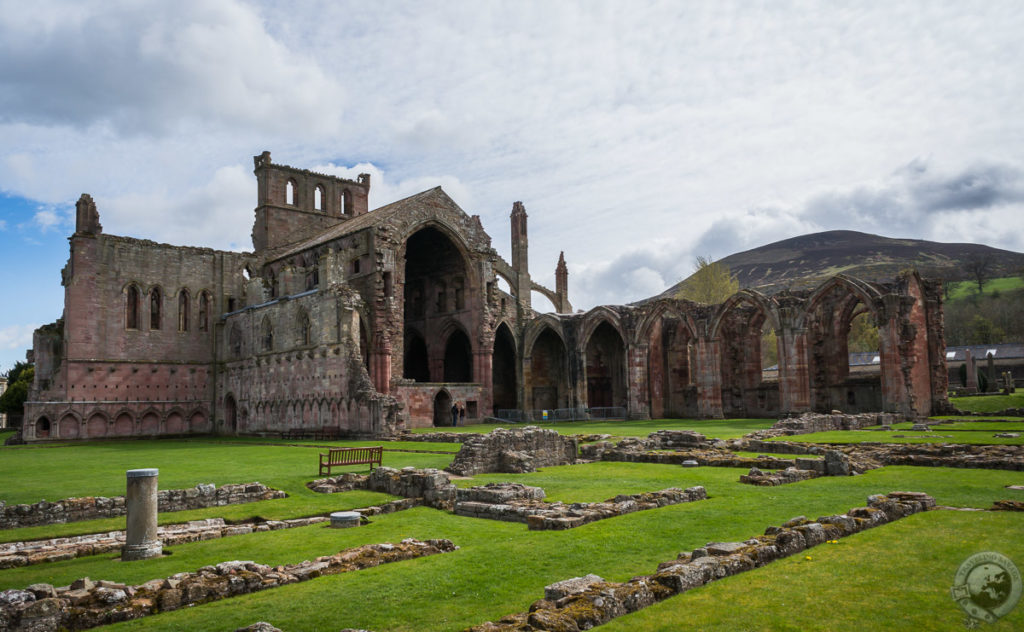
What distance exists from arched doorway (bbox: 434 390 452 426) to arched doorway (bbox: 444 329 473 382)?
10.1 metres

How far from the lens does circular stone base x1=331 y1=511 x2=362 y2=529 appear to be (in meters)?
12.2

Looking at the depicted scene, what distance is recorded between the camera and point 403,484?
50.9ft

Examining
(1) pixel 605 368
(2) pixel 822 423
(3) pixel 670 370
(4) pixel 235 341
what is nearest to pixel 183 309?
(4) pixel 235 341

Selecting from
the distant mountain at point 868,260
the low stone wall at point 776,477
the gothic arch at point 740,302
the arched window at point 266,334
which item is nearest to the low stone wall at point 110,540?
the low stone wall at point 776,477

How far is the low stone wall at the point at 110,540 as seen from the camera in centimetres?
1022

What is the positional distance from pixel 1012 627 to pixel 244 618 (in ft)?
22.9

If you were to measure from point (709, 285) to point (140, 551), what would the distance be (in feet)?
207

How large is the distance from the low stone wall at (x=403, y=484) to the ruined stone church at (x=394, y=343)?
1858 cm

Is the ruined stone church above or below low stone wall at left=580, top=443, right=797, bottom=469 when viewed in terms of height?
above

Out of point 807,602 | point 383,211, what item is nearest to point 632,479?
point 807,602

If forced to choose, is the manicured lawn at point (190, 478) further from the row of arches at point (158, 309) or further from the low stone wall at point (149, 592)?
the row of arches at point (158, 309)

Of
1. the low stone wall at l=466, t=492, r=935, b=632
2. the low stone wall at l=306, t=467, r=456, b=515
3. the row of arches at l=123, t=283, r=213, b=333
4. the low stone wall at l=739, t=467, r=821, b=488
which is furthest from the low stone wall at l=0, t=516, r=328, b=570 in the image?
the row of arches at l=123, t=283, r=213, b=333

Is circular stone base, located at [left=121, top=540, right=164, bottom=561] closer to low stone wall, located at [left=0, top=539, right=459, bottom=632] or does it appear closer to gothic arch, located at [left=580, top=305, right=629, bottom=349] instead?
low stone wall, located at [left=0, top=539, right=459, bottom=632]

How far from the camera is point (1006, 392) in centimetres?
5178
